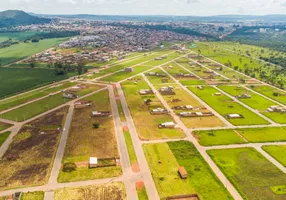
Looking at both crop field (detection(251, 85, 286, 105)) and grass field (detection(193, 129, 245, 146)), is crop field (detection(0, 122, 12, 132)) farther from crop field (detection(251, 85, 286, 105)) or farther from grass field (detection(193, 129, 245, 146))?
crop field (detection(251, 85, 286, 105))

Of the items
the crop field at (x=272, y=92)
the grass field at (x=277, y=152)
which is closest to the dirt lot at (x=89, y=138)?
the grass field at (x=277, y=152)

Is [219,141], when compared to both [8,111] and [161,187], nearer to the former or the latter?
[161,187]

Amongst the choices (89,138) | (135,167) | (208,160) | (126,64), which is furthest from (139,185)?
(126,64)

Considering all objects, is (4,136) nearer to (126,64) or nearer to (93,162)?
(93,162)

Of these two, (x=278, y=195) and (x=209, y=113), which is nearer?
(x=278, y=195)

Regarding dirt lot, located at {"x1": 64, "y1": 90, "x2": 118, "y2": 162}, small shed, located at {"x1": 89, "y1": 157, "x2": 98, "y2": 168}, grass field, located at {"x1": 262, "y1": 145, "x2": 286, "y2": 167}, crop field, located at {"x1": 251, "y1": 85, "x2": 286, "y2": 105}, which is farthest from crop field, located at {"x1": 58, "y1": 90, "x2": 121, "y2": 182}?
crop field, located at {"x1": 251, "y1": 85, "x2": 286, "y2": 105}

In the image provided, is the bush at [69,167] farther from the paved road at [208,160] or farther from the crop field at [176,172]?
the paved road at [208,160]

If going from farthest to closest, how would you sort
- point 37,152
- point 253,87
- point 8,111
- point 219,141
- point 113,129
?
point 253,87
point 8,111
point 113,129
point 219,141
point 37,152

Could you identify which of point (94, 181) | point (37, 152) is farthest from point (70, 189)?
point (37, 152)
